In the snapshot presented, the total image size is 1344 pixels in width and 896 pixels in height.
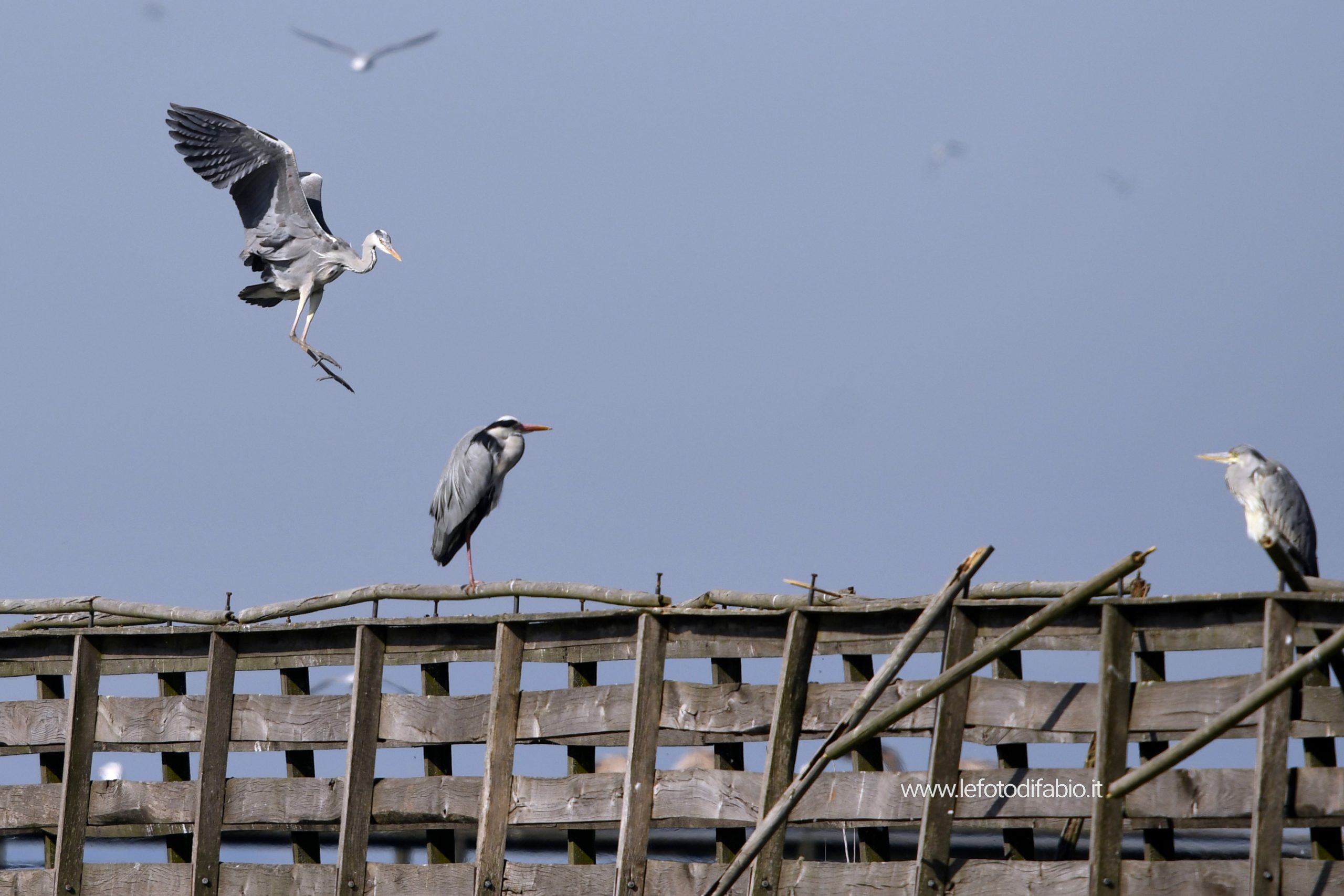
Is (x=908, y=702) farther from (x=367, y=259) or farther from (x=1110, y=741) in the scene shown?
(x=367, y=259)

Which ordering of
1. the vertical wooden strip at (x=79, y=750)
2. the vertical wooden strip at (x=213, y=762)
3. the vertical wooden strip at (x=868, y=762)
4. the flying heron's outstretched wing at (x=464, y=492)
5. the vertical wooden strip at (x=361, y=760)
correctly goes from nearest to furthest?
the vertical wooden strip at (x=868, y=762)
the vertical wooden strip at (x=361, y=760)
the vertical wooden strip at (x=213, y=762)
the vertical wooden strip at (x=79, y=750)
the flying heron's outstretched wing at (x=464, y=492)

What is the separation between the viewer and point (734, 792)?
273 inches

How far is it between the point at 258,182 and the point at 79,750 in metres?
5.62

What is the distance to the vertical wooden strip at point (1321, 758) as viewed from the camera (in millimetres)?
6184

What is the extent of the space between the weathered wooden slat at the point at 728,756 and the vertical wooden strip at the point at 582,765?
1.87 ft

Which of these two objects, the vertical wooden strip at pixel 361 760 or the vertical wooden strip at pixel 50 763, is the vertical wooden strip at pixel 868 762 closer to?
the vertical wooden strip at pixel 361 760

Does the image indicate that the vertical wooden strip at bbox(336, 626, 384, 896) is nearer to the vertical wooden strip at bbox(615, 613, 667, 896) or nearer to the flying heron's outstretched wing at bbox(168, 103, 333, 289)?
the vertical wooden strip at bbox(615, 613, 667, 896)

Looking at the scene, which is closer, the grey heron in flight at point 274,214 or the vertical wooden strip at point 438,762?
the vertical wooden strip at point 438,762

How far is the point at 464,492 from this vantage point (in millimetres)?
11297

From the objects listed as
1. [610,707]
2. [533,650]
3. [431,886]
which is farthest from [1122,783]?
[431,886]

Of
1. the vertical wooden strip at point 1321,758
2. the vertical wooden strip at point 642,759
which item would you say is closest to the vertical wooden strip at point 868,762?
the vertical wooden strip at point 642,759

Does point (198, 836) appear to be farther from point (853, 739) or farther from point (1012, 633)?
point (1012, 633)

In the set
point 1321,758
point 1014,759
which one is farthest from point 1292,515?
point 1014,759

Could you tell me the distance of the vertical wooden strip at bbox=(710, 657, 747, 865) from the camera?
278 inches
